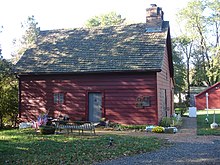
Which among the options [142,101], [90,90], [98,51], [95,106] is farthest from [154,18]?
[95,106]

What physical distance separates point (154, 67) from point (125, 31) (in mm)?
5631

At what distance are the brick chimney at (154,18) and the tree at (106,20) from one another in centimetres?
3173

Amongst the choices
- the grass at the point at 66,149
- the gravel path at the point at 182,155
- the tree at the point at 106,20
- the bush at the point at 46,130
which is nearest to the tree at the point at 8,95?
the bush at the point at 46,130

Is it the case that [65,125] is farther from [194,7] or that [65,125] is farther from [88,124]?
[194,7]

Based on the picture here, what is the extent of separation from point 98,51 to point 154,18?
465 centimetres

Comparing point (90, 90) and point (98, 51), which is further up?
point (98, 51)

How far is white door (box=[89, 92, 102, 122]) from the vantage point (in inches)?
773

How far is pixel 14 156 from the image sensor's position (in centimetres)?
991

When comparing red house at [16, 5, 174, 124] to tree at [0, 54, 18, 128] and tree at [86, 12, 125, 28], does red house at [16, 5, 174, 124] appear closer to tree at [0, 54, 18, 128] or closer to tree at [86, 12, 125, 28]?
tree at [0, 54, 18, 128]

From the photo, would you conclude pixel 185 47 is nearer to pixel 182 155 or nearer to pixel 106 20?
pixel 106 20

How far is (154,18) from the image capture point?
22000 mm

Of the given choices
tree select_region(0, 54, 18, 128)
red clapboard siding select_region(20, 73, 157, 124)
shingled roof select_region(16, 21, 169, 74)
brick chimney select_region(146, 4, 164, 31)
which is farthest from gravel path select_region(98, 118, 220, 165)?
tree select_region(0, 54, 18, 128)

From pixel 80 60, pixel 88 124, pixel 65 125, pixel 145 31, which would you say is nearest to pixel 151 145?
pixel 88 124

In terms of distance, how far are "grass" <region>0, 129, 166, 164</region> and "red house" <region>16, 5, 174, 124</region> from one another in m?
5.84
